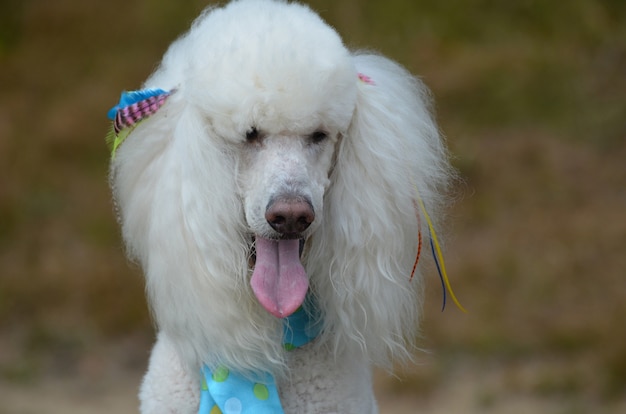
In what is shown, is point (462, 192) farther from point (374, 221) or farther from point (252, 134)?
point (252, 134)

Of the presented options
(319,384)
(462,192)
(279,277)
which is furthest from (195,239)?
(462,192)

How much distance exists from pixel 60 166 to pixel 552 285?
10.0 ft

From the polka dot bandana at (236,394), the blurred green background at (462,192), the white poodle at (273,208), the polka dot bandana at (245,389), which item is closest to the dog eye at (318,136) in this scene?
the white poodle at (273,208)

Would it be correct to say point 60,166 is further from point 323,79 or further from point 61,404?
point 323,79

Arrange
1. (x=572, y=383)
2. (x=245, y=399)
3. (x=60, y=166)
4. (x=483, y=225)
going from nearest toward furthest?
(x=245, y=399), (x=572, y=383), (x=483, y=225), (x=60, y=166)

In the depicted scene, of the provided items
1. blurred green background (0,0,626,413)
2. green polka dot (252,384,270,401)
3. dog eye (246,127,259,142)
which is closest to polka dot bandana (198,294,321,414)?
green polka dot (252,384,270,401)

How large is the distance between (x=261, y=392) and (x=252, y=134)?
1.94 ft

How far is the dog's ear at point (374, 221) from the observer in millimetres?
2221

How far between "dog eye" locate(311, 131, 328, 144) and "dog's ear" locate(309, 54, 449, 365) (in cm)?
8

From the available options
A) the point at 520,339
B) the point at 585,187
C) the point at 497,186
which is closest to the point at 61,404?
the point at 520,339

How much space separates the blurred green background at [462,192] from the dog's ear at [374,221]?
2558mm

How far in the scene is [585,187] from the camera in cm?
568

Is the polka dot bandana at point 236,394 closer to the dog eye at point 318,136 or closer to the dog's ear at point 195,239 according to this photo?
the dog's ear at point 195,239

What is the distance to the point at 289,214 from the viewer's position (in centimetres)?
201
